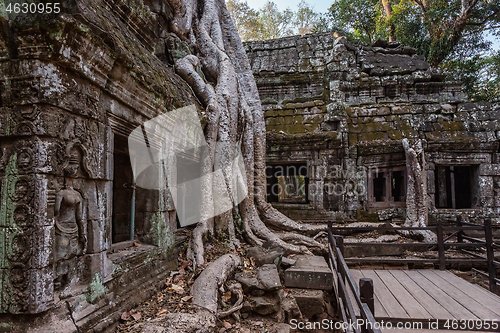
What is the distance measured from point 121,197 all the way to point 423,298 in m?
3.64

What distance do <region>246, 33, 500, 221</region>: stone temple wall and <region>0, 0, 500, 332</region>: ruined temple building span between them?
4cm

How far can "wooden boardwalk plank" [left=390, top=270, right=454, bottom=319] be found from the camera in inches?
108

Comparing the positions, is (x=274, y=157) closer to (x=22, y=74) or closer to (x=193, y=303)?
(x=193, y=303)

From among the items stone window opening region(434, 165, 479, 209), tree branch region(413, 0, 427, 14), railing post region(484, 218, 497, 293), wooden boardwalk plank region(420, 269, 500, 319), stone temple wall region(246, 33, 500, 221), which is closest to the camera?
wooden boardwalk plank region(420, 269, 500, 319)

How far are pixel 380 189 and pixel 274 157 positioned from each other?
11.0 feet

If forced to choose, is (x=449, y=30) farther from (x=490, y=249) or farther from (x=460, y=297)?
(x=460, y=297)

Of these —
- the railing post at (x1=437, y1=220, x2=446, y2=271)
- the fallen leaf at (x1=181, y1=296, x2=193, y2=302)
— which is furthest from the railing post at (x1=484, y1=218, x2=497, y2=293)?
the fallen leaf at (x1=181, y1=296, x2=193, y2=302)

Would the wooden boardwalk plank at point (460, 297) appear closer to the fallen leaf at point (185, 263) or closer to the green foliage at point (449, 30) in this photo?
the fallen leaf at point (185, 263)

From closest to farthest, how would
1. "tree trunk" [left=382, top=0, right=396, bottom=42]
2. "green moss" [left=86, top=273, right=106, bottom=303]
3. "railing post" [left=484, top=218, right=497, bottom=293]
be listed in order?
"green moss" [left=86, top=273, right=106, bottom=303] < "railing post" [left=484, top=218, right=497, bottom=293] < "tree trunk" [left=382, top=0, right=396, bottom=42]

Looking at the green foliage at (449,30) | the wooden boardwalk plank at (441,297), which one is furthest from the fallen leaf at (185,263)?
the green foliage at (449,30)

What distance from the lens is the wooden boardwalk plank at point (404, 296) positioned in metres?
2.74

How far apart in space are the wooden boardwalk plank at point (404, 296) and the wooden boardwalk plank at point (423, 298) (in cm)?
5

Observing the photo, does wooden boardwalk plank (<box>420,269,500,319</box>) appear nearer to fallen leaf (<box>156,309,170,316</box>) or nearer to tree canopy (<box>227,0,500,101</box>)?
fallen leaf (<box>156,309,170,316</box>)

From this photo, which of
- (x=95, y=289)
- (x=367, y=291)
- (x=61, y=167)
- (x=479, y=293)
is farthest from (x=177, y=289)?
(x=479, y=293)
